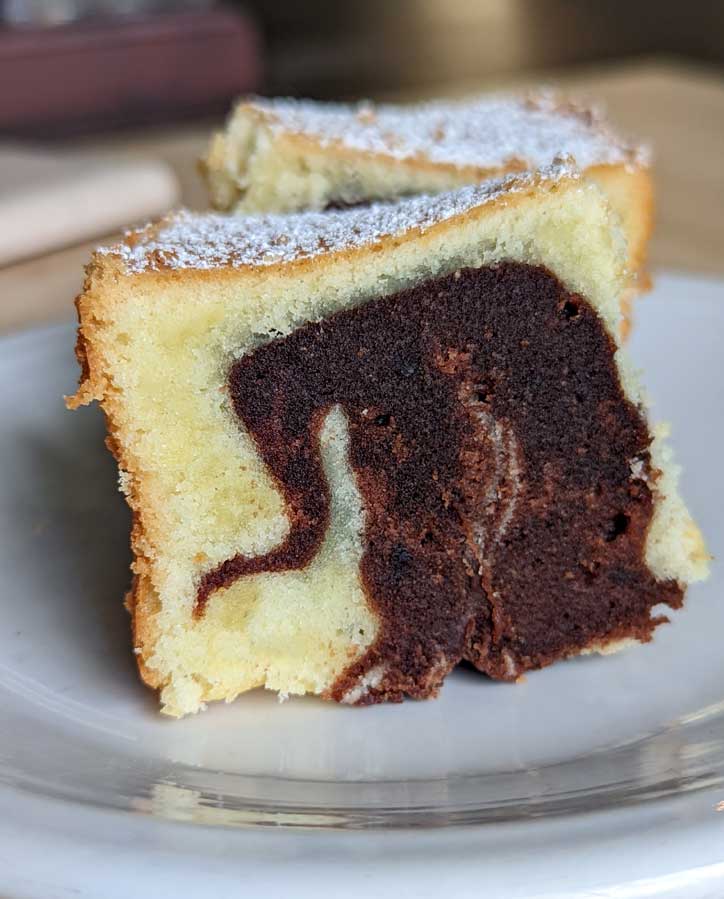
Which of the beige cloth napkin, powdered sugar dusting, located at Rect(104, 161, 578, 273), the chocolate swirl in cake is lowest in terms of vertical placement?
the chocolate swirl in cake

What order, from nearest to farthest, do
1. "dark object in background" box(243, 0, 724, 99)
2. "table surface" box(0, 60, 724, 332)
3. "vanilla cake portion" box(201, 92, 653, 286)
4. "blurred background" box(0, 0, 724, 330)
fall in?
"vanilla cake portion" box(201, 92, 653, 286), "table surface" box(0, 60, 724, 332), "blurred background" box(0, 0, 724, 330), "dark object in background" box(243, 0, 724, 99)

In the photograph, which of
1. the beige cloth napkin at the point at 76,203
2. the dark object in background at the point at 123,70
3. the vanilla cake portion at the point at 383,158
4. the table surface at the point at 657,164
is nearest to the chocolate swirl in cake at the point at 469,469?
the vanilla cake portion at the point at 383,158

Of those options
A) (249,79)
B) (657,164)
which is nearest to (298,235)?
(657,164)

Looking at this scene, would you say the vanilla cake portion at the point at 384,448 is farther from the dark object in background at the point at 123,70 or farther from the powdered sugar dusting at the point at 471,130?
the dark object in background at the point at 123,70

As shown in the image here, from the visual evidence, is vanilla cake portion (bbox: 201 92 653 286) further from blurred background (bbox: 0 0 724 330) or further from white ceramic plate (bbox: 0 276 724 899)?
blurred background (bbox: 0 0 724 330)

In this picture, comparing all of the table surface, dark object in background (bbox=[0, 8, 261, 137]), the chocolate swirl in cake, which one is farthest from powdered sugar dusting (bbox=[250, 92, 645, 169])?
dark object in background (bbox=[0, 8, 261, 137])
